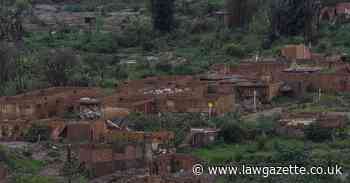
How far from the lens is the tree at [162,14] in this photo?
163 feet

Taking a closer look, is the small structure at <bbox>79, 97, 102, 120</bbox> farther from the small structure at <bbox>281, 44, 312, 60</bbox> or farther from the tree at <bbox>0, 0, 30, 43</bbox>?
the tree at <bbox>0, 0, 30, 43</bbox>

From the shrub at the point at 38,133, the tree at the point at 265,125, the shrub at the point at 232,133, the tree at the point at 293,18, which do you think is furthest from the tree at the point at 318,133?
the tree at the point at 293,18

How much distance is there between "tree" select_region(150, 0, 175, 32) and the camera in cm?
4972

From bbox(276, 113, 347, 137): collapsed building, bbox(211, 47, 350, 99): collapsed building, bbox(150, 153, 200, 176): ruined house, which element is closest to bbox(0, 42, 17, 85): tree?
bbox(211, 47, 350, 99): collapsed building

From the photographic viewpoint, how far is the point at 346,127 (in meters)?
27.3

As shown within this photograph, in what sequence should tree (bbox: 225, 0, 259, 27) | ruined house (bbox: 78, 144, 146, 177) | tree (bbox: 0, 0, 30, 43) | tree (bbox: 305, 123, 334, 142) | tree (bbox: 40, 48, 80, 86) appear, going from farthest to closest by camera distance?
tree (bbox: 225, 0, 259, 27) < tree (bbox: 0, 0, 30, 43) < tree (bbox: 40, 48, 80, 86) < tree (bbox: 305, 123, 334, 142) < ruined house (bbox: 78, 144, 146, 177)

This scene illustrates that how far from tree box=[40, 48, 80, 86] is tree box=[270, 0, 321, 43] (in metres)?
8.71

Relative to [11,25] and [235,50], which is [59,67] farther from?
[11,25]

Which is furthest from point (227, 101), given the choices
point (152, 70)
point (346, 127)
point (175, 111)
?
point (152, 70)

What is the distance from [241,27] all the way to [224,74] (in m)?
13.3

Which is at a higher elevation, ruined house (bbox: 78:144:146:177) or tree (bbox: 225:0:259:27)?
ruined house (bbox: 78:144:146:177)

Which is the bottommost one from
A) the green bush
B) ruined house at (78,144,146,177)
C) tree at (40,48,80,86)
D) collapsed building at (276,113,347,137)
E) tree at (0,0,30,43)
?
the green bush

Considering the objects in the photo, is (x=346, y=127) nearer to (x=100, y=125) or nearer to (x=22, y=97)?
(x=100, y=125)

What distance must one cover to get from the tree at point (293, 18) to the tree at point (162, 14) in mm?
4904
